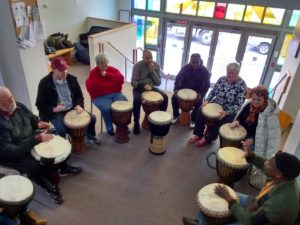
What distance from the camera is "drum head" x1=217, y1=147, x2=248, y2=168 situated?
2260mm

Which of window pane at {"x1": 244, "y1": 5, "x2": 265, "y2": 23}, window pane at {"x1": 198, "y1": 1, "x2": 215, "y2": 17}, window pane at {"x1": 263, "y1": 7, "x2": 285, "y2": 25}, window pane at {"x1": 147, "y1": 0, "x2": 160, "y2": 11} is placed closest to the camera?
window pane at {"x1": 263, "y1": 7, "x2": 285, "y2": 25}

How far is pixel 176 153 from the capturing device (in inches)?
122

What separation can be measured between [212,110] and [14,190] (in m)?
2.27

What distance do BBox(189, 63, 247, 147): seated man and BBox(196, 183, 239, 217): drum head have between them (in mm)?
1293

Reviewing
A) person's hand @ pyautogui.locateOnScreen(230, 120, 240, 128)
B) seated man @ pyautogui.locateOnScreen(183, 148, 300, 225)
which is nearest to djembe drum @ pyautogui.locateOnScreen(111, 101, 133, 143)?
person's hand @ pyautogui.locateOnScreen(230, 120, 240, 128)

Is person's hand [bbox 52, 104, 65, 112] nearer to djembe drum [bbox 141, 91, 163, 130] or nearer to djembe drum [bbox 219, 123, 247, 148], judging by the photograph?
djembe drum [bbox 141, 91, 163, 130]

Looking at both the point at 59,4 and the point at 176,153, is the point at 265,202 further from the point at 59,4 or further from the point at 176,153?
the point at 59,4

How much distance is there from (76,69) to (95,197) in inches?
177

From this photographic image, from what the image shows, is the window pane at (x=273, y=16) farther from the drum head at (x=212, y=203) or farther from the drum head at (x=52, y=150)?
the drum head at (x=52, y=150)

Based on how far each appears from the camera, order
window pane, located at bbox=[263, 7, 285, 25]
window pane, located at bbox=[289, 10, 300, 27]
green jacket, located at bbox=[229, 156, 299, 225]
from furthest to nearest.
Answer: window pane, located at bbox=[263, 7, 285, 25]
window pane, located at bbox=[289, 10, 300, 27]
green jacket, located at bbox=[229, 156, 299, 225]

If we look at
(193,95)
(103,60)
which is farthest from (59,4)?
(193,95)

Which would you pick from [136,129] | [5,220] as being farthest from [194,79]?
[5,220]

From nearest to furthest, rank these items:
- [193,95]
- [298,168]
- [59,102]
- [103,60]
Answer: [298,168], [59,102], [103,60], [193,95]

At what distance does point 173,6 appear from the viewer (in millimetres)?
7988
